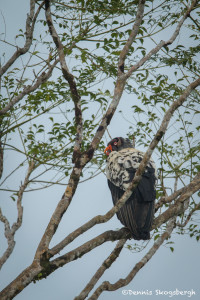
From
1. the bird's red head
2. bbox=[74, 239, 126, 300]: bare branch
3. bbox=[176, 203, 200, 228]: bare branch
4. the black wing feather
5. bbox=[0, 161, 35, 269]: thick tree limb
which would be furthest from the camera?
the bird's red head

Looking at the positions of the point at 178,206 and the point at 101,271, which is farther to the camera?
the point at 178,206

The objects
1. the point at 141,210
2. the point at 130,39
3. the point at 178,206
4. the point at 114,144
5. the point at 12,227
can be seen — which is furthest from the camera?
the point at 114,144

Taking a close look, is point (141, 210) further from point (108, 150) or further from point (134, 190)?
point (108, 150)

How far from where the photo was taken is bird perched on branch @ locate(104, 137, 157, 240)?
A: 5918mm

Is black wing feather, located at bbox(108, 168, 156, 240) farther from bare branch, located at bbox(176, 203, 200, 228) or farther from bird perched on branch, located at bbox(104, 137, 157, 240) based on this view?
bare branch, located at bbox(176, 203, 200, 228)

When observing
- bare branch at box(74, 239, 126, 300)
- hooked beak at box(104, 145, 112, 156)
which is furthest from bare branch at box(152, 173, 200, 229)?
hooked beak at box(104, 145, 112, 156)

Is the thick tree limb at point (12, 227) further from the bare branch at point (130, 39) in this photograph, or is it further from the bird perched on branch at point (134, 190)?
the bare branch at point (130, 39)

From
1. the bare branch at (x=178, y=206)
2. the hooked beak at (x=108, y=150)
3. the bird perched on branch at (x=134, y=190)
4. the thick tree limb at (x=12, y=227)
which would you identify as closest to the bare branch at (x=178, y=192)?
the bare branch at (x=178, y=206)

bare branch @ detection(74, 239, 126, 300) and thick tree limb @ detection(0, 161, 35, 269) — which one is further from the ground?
thick tree limb @ detection(0, 161, 35, 269)

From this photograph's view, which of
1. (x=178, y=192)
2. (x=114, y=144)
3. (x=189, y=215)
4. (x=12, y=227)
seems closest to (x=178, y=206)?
(x=178, y=192)

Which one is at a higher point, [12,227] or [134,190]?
[12,227]

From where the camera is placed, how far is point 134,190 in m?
6.00

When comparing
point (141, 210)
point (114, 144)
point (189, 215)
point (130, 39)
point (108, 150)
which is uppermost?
point (114, 144)

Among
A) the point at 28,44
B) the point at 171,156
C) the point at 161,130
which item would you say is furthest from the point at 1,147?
the point at 161,130
